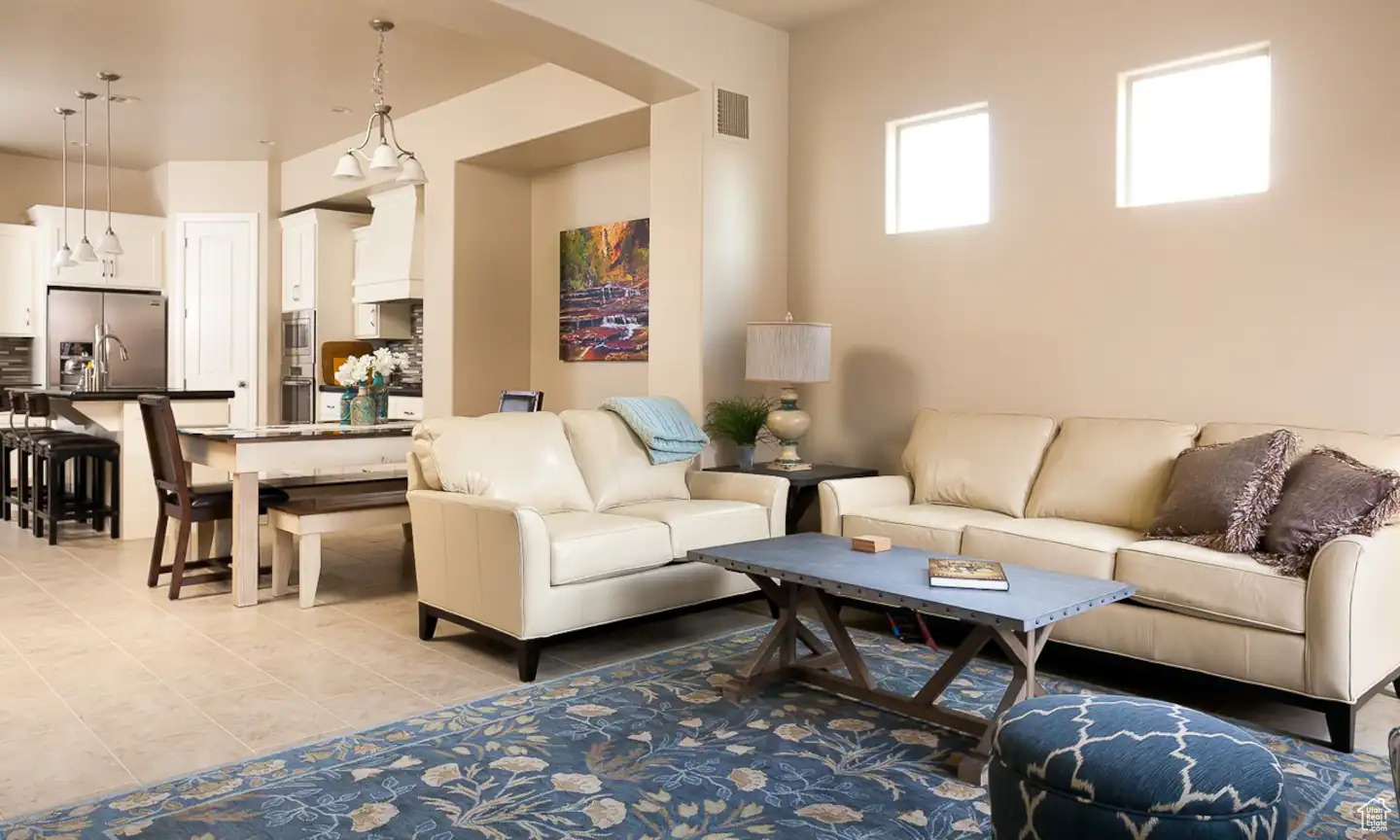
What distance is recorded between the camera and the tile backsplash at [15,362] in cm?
886

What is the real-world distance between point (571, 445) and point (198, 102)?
460cm

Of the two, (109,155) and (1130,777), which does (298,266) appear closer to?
(109,155)

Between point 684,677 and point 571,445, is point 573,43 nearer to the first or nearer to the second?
point 571,445

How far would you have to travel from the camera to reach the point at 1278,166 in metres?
3.95

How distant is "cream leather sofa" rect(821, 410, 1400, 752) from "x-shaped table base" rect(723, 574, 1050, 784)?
47 cm

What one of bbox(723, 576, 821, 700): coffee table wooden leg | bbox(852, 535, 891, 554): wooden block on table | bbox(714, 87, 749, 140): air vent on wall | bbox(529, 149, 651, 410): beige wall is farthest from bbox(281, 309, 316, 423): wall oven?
bbox(852, 535, 891, 554): wooden block on table

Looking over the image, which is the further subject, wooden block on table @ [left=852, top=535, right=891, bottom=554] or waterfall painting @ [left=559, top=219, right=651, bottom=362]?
waterfall painting @ [left=559, top=219, right=651, bottom=362]

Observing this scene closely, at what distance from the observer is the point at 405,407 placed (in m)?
7.77

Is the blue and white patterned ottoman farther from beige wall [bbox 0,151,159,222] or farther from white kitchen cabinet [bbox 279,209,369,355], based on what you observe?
beige wall [bbox 0,151,159,222]

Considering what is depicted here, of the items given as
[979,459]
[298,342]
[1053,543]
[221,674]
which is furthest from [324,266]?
[1053,543]

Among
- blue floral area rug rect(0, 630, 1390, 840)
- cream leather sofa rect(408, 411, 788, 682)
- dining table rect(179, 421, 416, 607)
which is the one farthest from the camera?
dining table rect(179, 421, 416, 607)

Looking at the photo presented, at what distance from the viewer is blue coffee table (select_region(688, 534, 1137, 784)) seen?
9.16ft

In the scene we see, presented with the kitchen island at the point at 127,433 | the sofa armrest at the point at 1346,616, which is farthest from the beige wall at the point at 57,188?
the sofa armrest at the point at 1346,616

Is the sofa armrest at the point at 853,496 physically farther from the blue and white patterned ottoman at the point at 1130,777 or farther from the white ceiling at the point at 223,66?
the white ceiling at the point at 223,66
